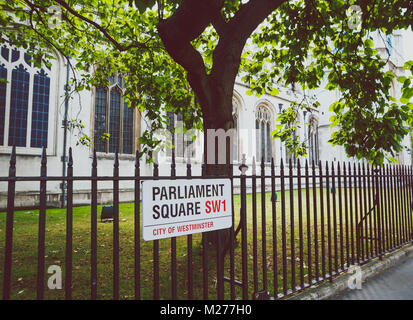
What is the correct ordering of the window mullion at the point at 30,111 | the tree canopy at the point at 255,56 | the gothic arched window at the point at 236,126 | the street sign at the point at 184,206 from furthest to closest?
the gothic arched window at the point at 236,126, the window mullion at the point at 30,111, the tree canopy at the point at 255,56, the street sign at the point at 184,206

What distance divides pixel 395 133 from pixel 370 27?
2.00 m

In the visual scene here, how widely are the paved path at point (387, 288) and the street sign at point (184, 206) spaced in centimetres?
201

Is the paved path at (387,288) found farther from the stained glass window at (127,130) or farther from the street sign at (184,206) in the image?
the stained glass window at (127,130)

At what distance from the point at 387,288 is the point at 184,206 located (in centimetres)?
315

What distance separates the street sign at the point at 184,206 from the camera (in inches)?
82.2

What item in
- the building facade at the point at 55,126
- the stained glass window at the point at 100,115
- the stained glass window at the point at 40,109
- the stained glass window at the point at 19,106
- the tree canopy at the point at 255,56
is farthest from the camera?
the stained glass window at the point at 100,115

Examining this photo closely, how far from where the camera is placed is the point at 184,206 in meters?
2.28

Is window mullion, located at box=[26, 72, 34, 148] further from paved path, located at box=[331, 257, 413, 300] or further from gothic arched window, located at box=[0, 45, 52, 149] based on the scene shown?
paved path, located at box=[331, 257, 413, 300]

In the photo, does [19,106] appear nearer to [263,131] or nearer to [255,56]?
[255,56]

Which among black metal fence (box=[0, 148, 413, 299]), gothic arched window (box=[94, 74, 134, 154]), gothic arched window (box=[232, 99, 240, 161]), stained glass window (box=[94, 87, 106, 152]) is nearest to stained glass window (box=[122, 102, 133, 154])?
gothic arched window (box=[94, 74, 134, 154])

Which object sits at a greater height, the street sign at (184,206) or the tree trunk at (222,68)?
the tree trunk at (222,68)

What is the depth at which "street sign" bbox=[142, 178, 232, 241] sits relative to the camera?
209cm

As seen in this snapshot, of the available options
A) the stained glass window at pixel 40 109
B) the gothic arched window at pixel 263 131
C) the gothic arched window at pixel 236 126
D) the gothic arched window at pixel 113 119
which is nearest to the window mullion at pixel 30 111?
the stained glass window at pixel 40 109

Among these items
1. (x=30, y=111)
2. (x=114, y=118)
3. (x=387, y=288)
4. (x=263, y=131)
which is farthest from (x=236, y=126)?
(x=387, y=288)
